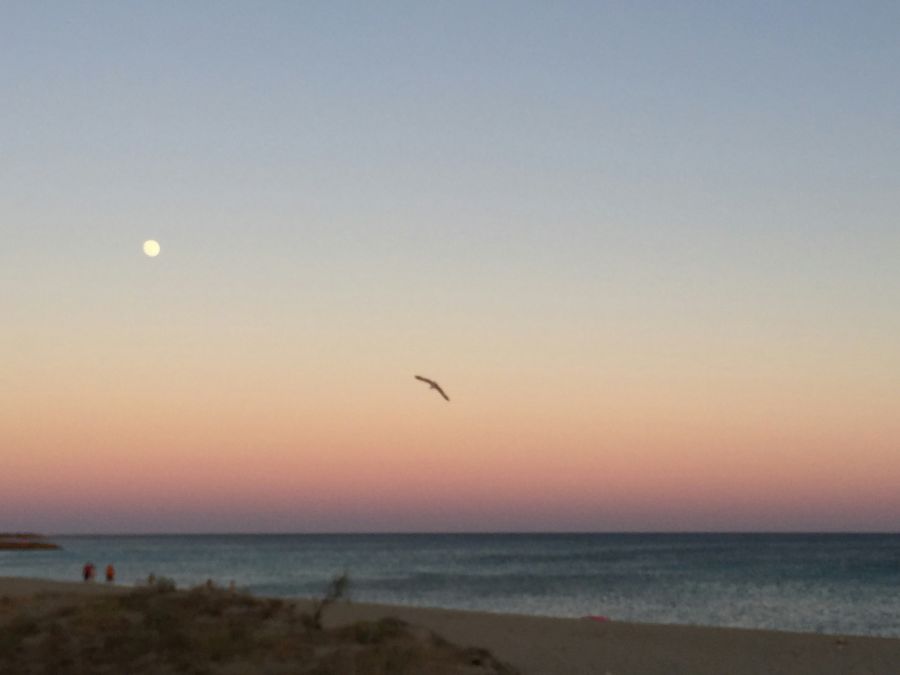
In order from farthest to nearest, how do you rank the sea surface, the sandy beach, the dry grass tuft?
the sea surface < the sandy beach < the dry grass tuft

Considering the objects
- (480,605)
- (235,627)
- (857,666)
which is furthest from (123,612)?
(480,605)

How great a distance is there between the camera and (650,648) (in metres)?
24.6

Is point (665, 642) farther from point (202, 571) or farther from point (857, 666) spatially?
point (202, 571)

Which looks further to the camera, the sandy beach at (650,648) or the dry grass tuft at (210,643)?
the sandy beach at (650,648)

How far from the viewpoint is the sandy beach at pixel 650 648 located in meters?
21.7

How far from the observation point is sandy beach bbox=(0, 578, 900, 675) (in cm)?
2170

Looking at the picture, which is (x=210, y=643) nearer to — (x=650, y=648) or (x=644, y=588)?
(x=650, y=648)

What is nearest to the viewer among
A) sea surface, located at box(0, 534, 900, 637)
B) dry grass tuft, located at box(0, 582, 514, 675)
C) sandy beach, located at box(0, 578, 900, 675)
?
dry grass tuft, located at box(0, 582, 514, 675)

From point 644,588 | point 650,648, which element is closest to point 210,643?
point 650,648

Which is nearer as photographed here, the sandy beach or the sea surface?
the sandy beach

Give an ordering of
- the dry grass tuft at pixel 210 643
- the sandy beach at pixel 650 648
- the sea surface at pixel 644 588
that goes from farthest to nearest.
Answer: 1. the sea surface at pixel 644 588
2. the sandy beach at pixel 650 648
3. the dry grass tuft at pixel 210 643

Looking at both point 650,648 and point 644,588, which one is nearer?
point 650,648

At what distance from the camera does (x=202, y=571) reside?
3954 inches

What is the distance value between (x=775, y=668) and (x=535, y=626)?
8190 mm
